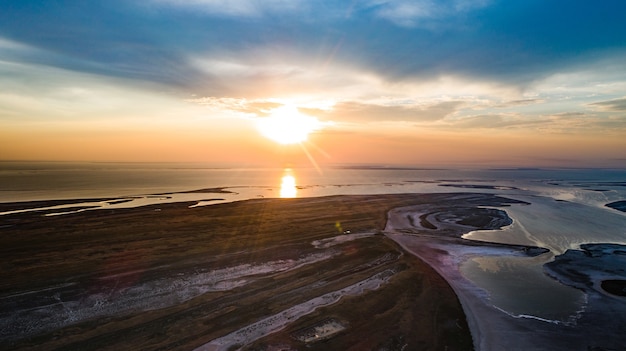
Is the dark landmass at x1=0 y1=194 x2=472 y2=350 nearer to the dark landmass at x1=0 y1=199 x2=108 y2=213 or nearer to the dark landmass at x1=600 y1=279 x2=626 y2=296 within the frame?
the dark landmass at x1=600 y1=279 x2=626 y2=296

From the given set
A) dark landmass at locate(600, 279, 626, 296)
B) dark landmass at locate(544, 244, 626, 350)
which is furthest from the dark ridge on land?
dark landmass at locate(600, 279, 626, 296)

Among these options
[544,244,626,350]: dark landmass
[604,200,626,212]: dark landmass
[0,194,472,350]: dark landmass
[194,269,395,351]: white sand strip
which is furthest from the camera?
[604,200,626,212]: dark landmass

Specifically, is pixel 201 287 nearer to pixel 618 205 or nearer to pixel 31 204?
pixel 31 204

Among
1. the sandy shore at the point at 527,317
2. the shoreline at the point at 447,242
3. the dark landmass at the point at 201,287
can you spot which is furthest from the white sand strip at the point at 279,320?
the sandy shore at the point at 527,317

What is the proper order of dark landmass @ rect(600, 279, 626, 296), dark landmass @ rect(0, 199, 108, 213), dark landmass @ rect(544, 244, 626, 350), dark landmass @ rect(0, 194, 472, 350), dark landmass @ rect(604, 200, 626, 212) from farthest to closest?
dark landmass @ rect(604, 200, 626, 212), dark landmass @ rect(0, 199, 108, 213), dark landmass @ rect(600, 279, 626, 296), dark landmass @ rect(544, 244, 626, 350), dark landmass @ rect(0, 194, 472, 350)

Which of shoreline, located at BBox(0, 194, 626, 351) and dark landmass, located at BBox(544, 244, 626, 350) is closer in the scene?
shoreline, located at BBox(0, 194, 626, 351)

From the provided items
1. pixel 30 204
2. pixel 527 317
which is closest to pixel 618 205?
pixel 527 317

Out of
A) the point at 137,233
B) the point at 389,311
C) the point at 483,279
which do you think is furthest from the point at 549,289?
the point at 137,233

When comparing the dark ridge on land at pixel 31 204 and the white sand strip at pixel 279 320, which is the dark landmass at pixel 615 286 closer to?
the white sand strip at pixel 279 320

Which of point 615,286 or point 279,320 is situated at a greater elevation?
point 279,320
